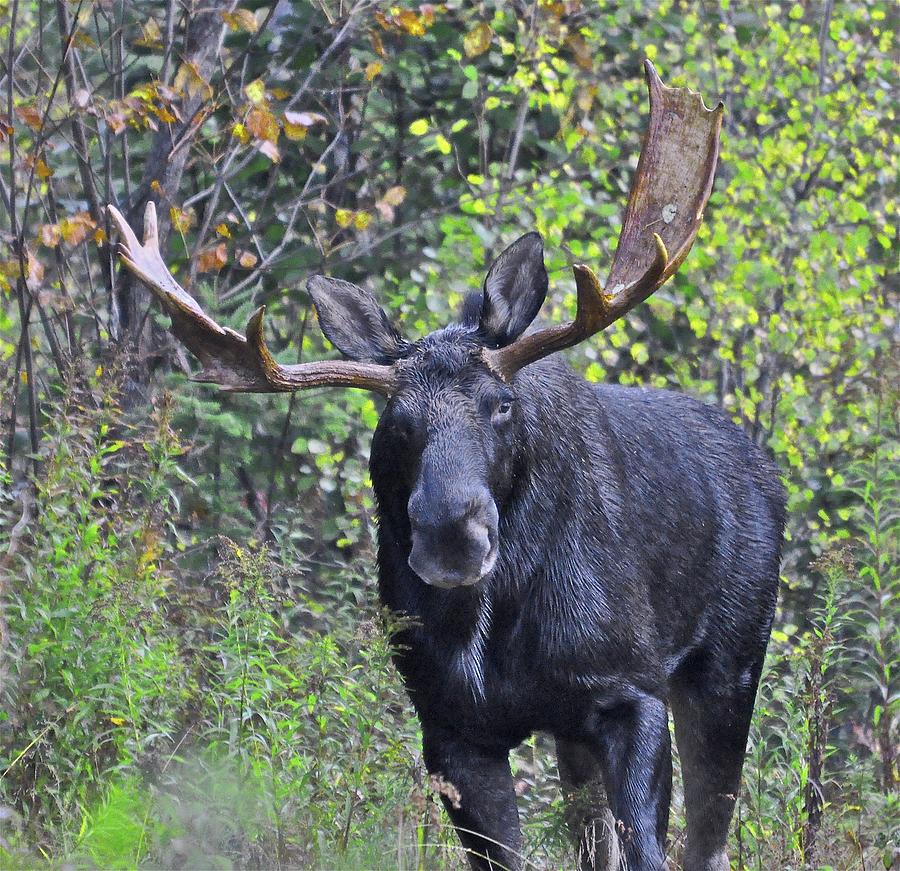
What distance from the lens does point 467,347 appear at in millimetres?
4883

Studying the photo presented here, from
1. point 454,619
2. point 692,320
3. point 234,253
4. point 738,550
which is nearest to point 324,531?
point 234,253

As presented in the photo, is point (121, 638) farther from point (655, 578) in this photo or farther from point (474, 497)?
point (655, 578)

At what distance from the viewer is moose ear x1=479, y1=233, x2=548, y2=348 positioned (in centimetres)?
498

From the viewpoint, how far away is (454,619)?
4.82 meters

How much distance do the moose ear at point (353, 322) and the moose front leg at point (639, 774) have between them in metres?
1.32

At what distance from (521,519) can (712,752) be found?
1405mm

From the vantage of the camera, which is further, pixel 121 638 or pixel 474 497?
pixel 121 638

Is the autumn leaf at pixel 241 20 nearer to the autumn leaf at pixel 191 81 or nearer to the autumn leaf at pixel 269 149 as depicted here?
the autumn leaf at pixel 191 81

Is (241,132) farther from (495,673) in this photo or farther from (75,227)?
(495,673)

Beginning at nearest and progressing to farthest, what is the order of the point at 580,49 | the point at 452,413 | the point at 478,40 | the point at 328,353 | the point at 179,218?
1. the point at 452,413
2. the point at 179,218
3. the point at 478,40
4. the point at 580,49
5. the point at 328,353

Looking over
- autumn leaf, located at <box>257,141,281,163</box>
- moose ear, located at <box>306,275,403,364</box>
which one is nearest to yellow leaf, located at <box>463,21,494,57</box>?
autumn leaf, located at <box>257,141,281,163</box>

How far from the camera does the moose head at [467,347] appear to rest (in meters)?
4.44

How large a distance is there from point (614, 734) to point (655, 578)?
0.67 m

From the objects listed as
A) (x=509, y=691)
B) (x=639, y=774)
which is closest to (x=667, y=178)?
(x=509, y=691)
